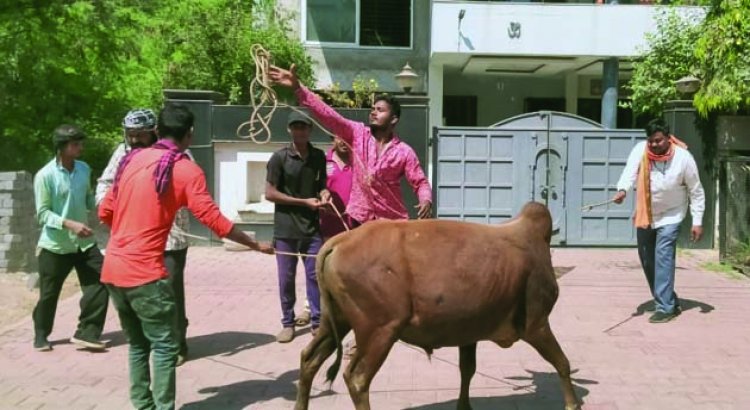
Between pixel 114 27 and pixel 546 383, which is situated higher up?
pixel 114 27

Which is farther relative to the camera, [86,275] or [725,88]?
[725,88]

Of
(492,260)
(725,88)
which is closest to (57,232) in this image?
(492,260)

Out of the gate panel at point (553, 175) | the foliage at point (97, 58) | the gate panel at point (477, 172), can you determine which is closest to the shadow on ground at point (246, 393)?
the gate panel at point (477, 172)

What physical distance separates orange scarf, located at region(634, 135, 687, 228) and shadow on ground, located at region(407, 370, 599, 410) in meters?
2.31

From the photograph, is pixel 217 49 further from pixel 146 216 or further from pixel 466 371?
pixel 466 371

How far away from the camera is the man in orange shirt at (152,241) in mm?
4422

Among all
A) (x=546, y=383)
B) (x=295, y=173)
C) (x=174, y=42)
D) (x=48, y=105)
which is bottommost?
(x=546, y=383)

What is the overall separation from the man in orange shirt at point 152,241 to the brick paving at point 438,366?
26.2 inches

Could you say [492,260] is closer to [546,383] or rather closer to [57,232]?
[546,383]

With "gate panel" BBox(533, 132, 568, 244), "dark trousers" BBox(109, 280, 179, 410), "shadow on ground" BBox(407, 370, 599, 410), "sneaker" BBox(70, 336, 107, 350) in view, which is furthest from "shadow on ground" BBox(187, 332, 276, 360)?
"gate panel" BBox(533, 132, 568, 244)

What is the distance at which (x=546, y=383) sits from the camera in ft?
18.3

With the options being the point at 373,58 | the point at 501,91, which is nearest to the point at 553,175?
the point at 373,58

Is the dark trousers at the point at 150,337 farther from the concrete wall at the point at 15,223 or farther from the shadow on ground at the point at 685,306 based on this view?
the concrete wall at the point at 15,223

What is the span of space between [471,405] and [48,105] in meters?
12.6
